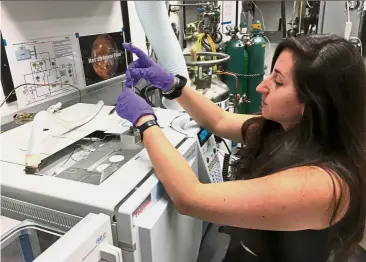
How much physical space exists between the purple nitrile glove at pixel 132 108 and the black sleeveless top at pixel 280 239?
0.45 meters

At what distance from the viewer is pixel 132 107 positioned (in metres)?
1.03

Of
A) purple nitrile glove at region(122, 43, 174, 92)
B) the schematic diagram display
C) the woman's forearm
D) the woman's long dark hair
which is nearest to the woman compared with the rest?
the woman's long dark hair

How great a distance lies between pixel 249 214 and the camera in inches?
33.2

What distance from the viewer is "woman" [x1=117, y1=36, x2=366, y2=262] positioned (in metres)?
0.85

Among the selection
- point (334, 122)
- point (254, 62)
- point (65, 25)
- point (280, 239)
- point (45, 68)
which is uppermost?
point (65, 25)

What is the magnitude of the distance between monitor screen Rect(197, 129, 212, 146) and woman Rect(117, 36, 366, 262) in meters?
0.26

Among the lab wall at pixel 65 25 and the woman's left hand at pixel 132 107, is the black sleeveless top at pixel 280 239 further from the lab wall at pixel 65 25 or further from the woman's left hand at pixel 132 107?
the lab wall at pixel 65 25

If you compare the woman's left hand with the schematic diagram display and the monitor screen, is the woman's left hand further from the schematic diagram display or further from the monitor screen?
the schematic diagram display

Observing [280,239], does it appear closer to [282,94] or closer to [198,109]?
[282,94]

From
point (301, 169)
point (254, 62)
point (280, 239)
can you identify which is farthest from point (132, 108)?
point (254, 62)

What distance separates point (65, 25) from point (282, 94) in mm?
1197

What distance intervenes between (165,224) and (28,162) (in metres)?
0.47

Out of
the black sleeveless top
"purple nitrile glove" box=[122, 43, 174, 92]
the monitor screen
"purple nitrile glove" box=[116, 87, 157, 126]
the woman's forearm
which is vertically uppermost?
"purple nitrile glove" box=[122, 43, 174, 92]

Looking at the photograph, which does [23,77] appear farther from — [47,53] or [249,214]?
[249,214]
